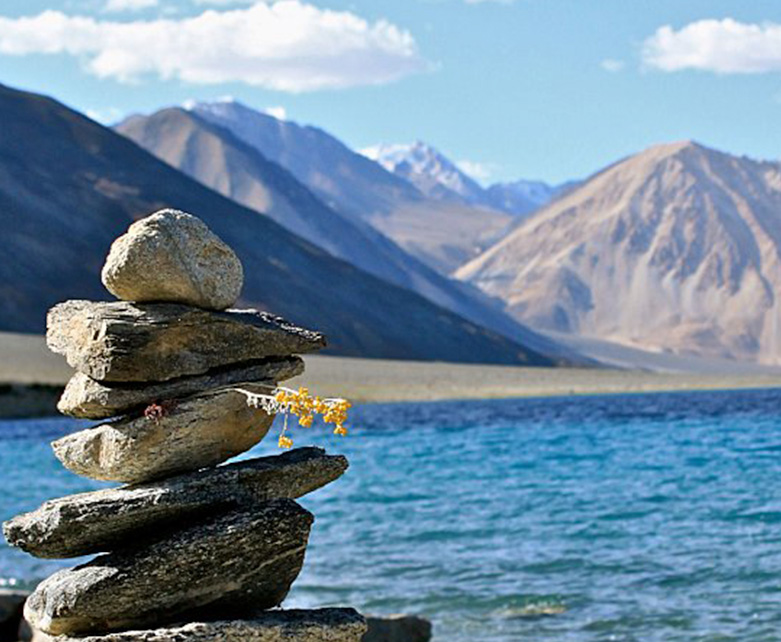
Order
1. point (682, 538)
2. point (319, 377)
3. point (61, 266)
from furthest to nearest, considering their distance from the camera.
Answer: point (61, 266), point (319, 377), point (682, 538)

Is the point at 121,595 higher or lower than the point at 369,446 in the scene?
higher

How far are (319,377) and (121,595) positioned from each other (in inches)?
4906

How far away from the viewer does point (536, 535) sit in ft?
99.8

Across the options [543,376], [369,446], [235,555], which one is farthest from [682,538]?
[543,376]

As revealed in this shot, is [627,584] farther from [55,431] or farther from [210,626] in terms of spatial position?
[55,431]

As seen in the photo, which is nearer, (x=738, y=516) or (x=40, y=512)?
(x=40, y=512)

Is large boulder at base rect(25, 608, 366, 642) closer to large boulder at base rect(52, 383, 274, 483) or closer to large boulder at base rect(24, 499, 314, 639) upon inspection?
large boulder at base rect(24, 499, 314, 639)

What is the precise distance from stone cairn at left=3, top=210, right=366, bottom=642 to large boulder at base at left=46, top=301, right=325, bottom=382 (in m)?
0.01

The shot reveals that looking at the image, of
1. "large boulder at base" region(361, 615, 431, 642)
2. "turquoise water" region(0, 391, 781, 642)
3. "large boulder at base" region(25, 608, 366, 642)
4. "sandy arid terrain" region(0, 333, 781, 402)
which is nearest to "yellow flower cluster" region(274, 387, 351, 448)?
"large boulder at base" region(25, 608, 366, 642)

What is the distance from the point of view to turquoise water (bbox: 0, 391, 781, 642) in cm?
2170

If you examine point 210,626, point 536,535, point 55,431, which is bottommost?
point 55,431

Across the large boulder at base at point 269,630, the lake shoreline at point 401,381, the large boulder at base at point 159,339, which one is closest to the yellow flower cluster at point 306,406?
the large boulder at base at point 159,339

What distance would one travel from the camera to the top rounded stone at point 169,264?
1085 centimetres

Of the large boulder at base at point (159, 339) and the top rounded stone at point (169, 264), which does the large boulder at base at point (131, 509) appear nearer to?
the large boulder at base at point (159, 339)
